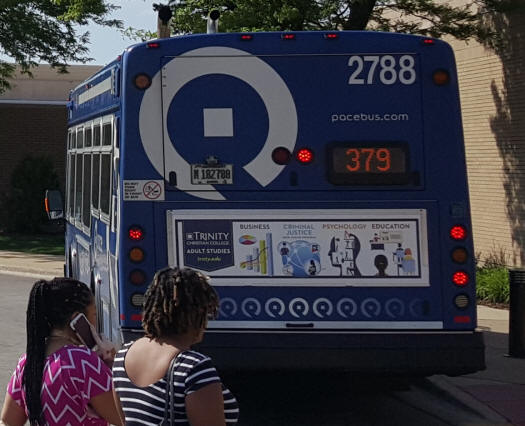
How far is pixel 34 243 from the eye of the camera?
31.7 metres

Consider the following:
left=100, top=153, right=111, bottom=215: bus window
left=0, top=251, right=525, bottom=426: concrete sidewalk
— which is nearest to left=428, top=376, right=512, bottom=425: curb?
left=0, top=251, right=525, bottom=426: concrete sidewalk

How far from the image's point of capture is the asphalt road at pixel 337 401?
31.7 ft

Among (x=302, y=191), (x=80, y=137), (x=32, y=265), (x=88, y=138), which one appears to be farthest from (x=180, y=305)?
(x=32, y=265)

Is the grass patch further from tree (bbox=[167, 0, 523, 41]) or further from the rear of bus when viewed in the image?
the rear of bus

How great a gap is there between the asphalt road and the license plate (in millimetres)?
1527

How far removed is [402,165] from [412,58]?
0.84m

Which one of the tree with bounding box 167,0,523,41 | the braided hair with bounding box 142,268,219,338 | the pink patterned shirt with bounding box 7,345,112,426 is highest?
the tree with bounding box 167,0,523,41

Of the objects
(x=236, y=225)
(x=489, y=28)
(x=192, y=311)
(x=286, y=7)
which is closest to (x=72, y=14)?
(x=286, y=7)

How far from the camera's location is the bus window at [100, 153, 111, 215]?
9.88 metres

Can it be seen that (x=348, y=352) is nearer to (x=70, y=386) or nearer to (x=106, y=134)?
(x=106, y=134)

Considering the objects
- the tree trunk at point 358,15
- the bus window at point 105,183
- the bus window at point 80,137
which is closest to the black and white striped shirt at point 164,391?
the bus window at point 105,183

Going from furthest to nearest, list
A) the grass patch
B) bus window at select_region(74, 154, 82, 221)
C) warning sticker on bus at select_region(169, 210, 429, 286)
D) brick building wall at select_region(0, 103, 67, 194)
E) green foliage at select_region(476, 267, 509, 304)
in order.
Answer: brick building wall at select_region(0, 103, 67, 194) → the grass patch → green foliage at select_region(476, 267, 509, 304) → bus window at select_region(74, 154, 82, 221) → warning sticker on bus at select_region(169, 210, 429, 286)

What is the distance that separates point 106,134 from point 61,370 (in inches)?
236

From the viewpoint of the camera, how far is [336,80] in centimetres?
896
